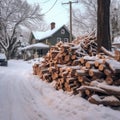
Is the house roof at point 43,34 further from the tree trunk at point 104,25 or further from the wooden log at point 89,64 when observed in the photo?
the wooden log at point 89,64

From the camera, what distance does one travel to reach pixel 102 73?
388 inches

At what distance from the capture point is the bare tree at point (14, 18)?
51.5 meters

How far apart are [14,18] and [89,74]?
146 ft

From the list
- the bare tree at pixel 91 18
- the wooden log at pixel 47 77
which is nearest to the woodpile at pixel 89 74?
the wooden log at pixel 47 77

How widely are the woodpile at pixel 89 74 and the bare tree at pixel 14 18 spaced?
38747 millimetres

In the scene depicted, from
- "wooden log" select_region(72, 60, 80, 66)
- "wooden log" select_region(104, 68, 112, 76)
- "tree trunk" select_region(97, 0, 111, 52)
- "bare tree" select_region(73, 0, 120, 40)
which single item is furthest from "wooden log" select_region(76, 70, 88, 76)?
"bare tree" select_region(73, 0, 120, 40)

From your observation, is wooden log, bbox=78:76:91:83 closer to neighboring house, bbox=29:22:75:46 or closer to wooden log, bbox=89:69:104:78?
wooden log, bbox=89:69:104:78

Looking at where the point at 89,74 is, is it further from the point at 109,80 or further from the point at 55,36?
the point at 55,36

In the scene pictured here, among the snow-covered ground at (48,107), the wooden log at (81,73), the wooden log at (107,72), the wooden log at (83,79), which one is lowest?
the snow-covered ground at (48,107)

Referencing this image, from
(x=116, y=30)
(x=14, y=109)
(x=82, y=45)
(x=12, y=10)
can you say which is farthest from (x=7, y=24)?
(x=14, y=109)

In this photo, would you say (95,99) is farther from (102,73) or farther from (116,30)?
(116,30)

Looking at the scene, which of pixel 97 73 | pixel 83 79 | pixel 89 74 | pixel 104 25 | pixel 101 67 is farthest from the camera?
pixel 104 25


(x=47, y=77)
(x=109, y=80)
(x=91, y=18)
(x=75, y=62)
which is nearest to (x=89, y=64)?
(x=109, y=80)

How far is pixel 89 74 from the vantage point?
33.4ft
